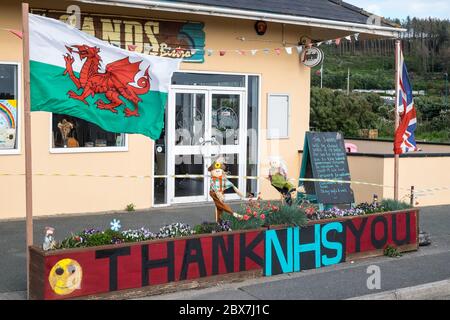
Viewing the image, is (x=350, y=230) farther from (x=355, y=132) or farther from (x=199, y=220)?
(x=355, y=132)

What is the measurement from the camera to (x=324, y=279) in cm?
694

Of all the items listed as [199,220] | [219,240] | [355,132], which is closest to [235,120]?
[199,220]

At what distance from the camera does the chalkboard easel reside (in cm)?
1090

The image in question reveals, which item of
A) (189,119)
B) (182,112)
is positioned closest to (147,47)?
(182,112)

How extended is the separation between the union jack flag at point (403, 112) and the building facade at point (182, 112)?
8.95 ft

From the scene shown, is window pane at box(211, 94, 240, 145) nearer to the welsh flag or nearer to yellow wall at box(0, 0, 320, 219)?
yellow wall at box(0, 0, 320, 219)

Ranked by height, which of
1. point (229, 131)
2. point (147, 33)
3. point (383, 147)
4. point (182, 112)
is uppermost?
point (147, 33)

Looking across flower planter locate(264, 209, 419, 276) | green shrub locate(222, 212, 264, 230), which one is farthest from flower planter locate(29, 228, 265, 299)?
flower planter locate(264, 209, 419, 276)

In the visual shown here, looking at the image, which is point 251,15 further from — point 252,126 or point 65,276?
point 65,276

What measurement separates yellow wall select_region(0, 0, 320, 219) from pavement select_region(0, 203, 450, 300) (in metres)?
0.79

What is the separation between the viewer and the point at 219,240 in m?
6.66

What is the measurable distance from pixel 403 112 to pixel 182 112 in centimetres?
441
